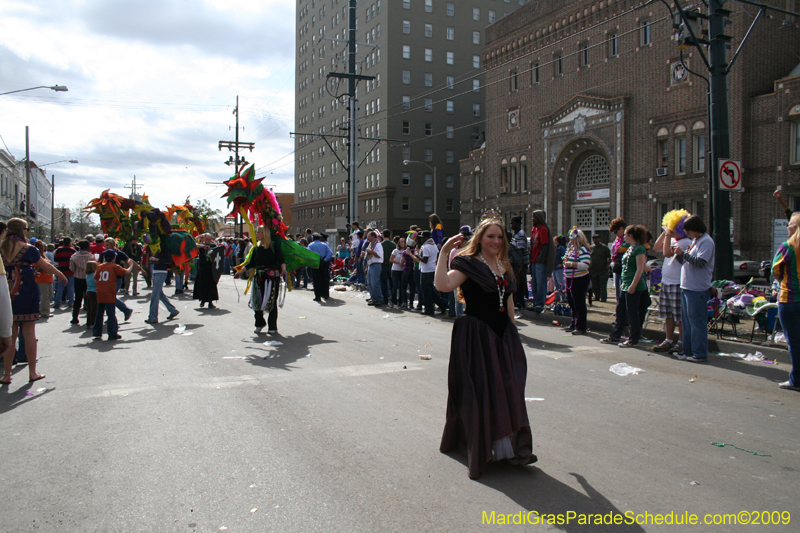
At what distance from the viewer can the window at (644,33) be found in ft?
102

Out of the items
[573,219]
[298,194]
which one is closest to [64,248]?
[573,219]

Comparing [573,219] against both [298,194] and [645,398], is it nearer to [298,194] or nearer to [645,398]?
[645,398]

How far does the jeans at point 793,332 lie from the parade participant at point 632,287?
7.37 feet

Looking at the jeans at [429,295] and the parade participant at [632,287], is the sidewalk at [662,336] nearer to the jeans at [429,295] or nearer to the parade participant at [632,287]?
the parade participant at [632,287]

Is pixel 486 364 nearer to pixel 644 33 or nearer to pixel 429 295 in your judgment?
pixel 429 295

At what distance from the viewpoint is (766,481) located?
12.4ft

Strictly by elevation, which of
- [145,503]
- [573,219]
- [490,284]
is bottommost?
[145,503]

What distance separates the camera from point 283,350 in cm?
853

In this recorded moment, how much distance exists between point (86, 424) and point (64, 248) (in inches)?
436

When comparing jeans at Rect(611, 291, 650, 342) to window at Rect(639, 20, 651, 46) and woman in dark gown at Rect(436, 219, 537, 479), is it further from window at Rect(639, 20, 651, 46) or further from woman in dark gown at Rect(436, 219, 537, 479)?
window at Rect(639, 20, 651, 46)

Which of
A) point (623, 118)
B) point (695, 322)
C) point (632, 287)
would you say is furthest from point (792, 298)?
point (623, 118)

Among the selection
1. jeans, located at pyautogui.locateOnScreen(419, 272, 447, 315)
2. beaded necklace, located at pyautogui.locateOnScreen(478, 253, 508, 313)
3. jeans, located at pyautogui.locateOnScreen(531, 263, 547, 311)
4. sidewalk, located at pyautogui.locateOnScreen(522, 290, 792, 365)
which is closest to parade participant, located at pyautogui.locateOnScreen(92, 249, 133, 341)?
jeans, located at pyautogui.locateOnScreen(419, 272, 447, 315)

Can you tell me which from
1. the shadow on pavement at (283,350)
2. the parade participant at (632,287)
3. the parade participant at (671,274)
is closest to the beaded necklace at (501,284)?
the shadow on pavement at (283,350)

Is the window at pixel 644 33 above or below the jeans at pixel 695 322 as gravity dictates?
above
